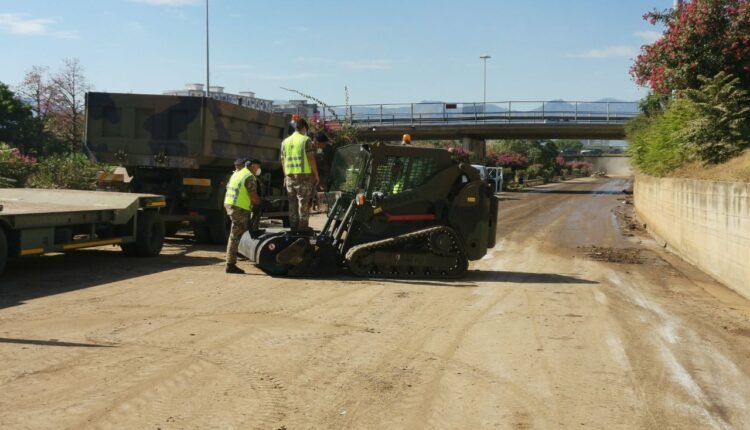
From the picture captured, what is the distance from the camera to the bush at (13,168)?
758 inches

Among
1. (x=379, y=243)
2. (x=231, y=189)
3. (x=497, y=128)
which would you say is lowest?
(x=379, y=243)

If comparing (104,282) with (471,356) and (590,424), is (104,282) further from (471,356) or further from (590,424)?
(590,424)

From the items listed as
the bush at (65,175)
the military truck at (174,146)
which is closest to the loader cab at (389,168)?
the military truck at (174,146)

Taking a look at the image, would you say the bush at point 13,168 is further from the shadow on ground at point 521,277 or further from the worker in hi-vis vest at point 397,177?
the shadow on ground at point 521,277

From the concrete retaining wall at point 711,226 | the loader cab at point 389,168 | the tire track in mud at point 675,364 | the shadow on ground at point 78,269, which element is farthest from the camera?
the loader cab at point 389,168

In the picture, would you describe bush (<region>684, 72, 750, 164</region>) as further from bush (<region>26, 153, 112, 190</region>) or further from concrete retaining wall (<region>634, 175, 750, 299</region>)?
bush (<region>26, 153, 112, 190</region>)

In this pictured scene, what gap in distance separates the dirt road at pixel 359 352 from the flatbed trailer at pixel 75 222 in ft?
1.58

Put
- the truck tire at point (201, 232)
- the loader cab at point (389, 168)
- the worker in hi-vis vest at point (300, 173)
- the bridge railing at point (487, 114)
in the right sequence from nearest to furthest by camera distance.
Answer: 1. the loader cab at point (389, 168)
2. the worker in hi-vis vest at point (300, 173)
3. the truck tire at point (201, 232)
4. the bridge railing at point (487, 114)

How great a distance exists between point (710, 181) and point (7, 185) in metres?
16.2

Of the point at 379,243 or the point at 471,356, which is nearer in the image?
the point at 471,356

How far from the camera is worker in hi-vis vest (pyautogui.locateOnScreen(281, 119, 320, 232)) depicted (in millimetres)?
11227

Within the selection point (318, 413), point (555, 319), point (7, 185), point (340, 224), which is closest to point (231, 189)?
point (340, 224)

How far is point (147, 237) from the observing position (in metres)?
12.3

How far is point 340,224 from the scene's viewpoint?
11.3 metres
